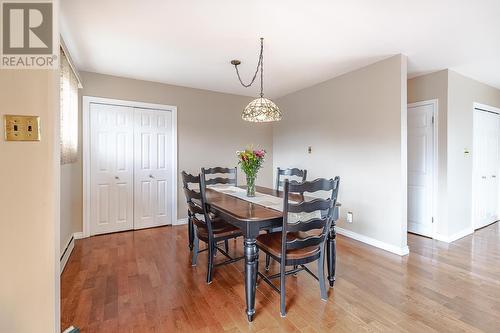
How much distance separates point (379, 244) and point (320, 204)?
1.96 meters

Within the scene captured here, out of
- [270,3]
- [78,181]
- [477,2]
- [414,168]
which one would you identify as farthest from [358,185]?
[78,181]

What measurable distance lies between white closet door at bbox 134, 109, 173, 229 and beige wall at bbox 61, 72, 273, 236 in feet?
0.62

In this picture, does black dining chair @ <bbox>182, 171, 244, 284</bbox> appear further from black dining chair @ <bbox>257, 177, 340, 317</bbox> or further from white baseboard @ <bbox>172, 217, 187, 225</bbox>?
white baseboard @ <bbox>172, 217, 187, 225</bbox>

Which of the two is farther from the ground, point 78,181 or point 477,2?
point 477,2

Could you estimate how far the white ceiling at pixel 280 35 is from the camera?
6.80ft

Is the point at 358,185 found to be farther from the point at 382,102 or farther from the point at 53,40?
the point at 53,40

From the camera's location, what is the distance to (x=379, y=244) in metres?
3.19

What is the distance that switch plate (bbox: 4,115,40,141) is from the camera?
1.19m

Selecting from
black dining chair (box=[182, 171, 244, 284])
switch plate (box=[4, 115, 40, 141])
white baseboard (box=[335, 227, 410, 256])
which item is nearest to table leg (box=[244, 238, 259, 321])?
black dining chair (box=[182, 171, 244, 284])

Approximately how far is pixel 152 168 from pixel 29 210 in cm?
291

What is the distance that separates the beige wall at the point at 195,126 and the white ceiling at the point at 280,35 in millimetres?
291

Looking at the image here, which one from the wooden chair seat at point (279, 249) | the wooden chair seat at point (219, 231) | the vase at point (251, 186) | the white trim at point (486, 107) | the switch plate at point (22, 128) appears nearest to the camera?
the switch plate at point (22, 128)

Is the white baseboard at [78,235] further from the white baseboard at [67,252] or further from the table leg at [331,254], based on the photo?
the table leg at [331,254]

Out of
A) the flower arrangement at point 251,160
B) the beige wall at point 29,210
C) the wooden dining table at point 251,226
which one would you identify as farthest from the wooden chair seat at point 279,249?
the beige wall at point 29,210
